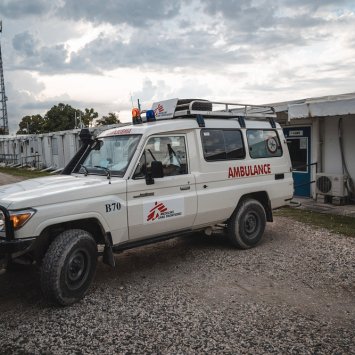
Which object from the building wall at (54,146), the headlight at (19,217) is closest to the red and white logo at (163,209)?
the headlight at (19,217)

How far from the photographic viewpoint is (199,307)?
13.8 feet

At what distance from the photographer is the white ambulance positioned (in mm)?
4078

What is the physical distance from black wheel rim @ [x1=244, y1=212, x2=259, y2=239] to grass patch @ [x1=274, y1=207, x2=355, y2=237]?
2017 mm

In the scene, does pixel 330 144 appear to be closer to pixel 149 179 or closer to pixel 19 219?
pixel 149 179

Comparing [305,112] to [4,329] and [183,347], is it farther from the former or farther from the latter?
[4,329]

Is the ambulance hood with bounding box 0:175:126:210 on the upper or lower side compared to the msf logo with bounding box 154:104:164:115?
lower

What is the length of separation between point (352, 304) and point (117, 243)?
2.92 m

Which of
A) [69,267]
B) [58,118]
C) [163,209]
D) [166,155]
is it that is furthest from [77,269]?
[58,118]

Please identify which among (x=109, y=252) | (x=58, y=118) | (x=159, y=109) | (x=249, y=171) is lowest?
(x=109, y=252)

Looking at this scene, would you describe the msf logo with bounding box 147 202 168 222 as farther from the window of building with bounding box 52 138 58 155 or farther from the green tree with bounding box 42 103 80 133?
the green tree with bounding box 42 103 80 133

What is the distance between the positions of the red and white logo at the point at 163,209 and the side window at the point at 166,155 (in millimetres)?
379

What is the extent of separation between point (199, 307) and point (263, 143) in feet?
11.4

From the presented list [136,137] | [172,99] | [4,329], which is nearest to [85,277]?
[4,329]

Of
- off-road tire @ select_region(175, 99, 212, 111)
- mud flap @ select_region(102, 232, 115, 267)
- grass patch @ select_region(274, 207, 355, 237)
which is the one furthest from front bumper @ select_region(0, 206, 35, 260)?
grass patch @ select_region(274, 207, 355, 237)
